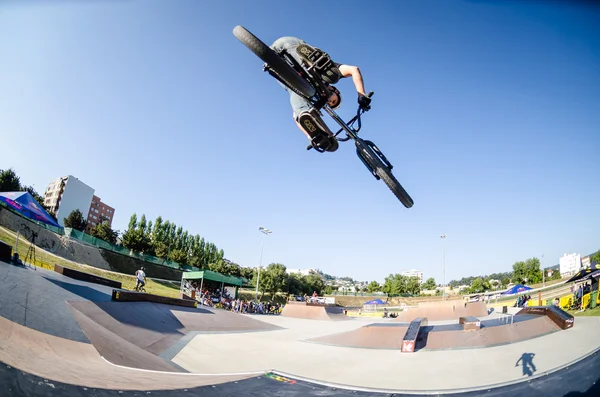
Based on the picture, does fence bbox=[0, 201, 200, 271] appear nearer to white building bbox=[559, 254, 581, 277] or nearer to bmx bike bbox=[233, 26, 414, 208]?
bmx bike bbox=[233, 26, 414, 208]

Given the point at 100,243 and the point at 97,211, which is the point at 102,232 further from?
the point at 97,211

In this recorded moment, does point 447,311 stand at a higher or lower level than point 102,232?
lower

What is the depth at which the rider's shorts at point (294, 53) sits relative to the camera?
5.02 meters

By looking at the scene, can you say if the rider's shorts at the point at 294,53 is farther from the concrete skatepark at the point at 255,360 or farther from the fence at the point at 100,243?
the fence at the point at 100,243

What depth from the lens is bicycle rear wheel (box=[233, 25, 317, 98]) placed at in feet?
14.1

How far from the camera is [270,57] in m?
4.28

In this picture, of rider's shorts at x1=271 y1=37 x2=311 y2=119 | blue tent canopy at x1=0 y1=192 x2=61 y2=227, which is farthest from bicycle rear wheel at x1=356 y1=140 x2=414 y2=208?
blue tent canopy at x1=0 y1=192 x2=61 y2=227

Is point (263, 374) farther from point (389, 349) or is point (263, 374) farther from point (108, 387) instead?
point (389, 349)

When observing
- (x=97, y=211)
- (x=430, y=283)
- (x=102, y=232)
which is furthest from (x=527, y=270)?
(x=97, y=211)

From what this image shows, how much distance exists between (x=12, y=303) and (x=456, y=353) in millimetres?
10086

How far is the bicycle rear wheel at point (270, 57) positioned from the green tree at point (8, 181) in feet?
167

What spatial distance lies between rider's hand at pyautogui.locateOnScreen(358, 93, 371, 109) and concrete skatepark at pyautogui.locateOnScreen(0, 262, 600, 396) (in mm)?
5117

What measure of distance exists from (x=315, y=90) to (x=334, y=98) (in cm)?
65

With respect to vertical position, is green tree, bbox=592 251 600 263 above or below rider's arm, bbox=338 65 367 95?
below
